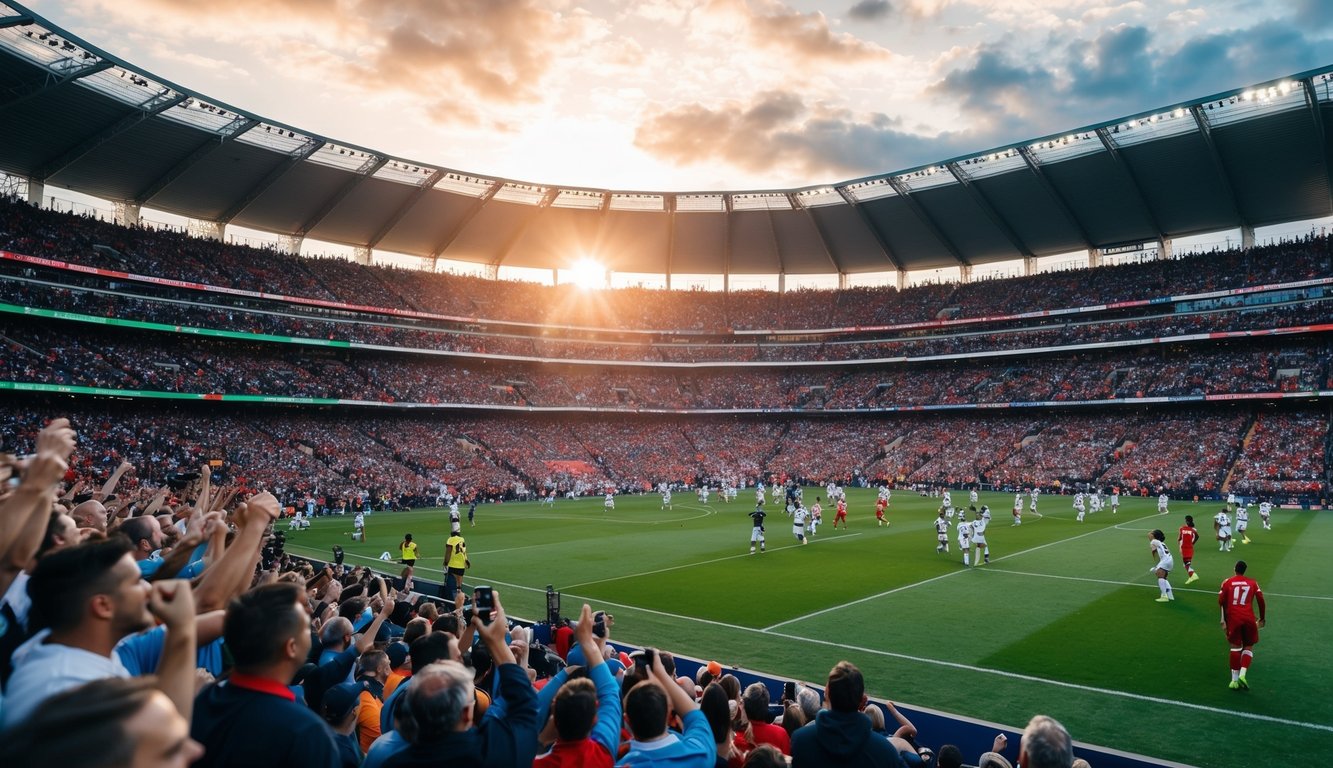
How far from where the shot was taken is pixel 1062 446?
5612 cm

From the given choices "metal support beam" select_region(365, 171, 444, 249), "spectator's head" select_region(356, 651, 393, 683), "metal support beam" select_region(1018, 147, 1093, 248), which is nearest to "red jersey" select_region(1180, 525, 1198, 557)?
"spectator's head" select_region(356, 651, 393, 683)

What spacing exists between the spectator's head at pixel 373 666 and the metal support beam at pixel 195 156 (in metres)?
45.7

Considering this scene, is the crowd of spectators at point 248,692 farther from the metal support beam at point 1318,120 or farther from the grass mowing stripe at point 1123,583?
the metal support beam at point 1318,120

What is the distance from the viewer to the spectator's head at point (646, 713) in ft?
12.9

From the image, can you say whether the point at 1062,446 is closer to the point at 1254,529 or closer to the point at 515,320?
the point at 1254,529

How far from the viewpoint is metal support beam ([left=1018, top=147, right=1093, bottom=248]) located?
5037cm

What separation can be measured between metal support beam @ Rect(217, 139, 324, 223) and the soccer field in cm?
2678

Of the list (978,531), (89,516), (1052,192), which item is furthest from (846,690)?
(1052,192)

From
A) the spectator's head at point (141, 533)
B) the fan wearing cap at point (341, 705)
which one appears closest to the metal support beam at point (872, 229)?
the spectator's head at point (141, 533)

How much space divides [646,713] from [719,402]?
67649mm

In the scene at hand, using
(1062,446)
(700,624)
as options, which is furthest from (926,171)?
(700,624)

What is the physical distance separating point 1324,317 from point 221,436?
72.7 m

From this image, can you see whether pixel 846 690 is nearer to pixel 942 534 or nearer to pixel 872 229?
pixel 942 534

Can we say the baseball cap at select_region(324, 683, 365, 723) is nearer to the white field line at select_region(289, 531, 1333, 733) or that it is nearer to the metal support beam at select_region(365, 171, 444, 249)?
the white field line at select_region(289, 531, 1333, 733)
